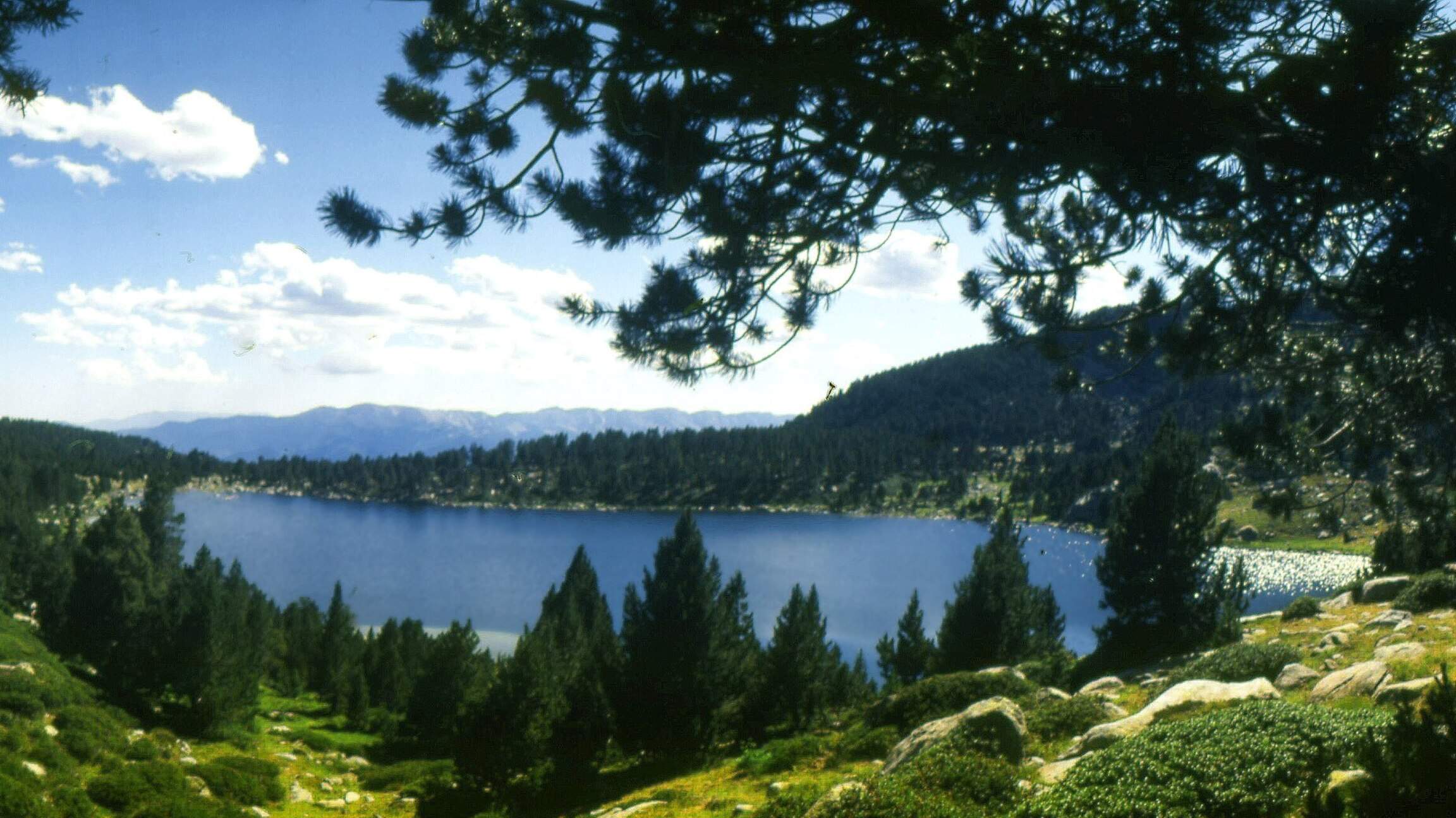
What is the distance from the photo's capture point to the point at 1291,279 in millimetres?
5789

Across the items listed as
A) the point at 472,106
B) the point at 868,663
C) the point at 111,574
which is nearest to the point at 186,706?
the point at 111,574

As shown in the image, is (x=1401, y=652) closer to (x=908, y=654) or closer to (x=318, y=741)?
(x=908, y=654)

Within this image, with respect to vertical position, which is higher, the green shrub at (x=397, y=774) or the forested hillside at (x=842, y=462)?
the forested hillside at (x=842, y=462)

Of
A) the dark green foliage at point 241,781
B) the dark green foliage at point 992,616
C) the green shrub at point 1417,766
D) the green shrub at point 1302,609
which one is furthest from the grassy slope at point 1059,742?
the dark green foliage at point 241,781

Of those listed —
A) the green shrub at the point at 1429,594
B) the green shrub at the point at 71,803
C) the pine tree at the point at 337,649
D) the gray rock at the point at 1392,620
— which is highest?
the green shrub at the point at 1429,594

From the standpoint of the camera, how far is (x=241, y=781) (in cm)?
2214

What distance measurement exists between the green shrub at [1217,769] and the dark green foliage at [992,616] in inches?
826

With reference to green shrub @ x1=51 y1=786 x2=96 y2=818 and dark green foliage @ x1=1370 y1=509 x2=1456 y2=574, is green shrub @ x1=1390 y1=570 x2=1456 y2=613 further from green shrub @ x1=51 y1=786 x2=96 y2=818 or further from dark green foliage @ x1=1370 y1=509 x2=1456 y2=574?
green shrub @ x1=51 y1=786 x2=96 y2=818

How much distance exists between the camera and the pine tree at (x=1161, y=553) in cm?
2461

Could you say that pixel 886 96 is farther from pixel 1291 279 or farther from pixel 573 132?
pixel 1291 279

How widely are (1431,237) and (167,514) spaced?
5940cm

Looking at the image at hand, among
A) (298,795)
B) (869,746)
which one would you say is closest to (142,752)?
(298,795)

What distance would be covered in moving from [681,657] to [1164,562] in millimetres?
14277

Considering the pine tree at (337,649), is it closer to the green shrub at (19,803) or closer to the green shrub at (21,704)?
the green shrub at (21,704)
